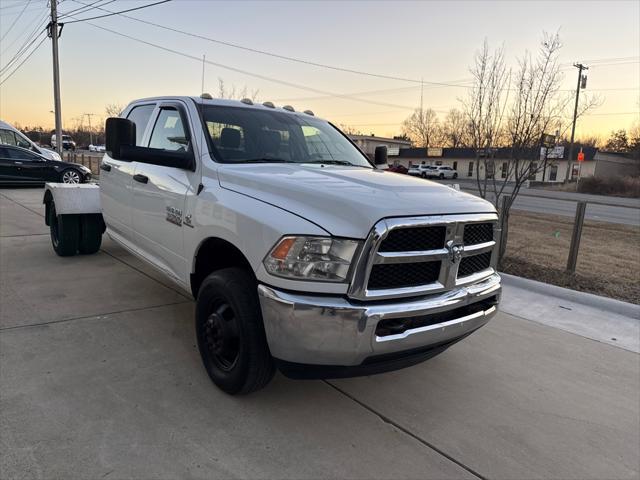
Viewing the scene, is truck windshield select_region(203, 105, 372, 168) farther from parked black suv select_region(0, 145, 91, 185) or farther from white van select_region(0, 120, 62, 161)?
white van select_region(0, 120, 62, 161)

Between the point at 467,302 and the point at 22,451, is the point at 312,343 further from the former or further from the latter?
the point at 22,451

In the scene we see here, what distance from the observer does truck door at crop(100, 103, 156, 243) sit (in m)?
4.68

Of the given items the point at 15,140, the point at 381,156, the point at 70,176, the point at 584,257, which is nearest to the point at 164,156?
the point at 381,156

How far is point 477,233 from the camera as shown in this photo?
3.11 metres

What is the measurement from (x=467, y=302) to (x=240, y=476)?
5.38ft

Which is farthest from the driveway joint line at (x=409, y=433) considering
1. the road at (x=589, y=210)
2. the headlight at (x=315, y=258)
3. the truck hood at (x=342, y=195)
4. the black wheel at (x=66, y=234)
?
the road at (x=589, y=210)

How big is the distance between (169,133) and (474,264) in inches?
109

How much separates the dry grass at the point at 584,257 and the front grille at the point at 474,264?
365 centimetres

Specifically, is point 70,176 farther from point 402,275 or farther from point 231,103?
point 402,275

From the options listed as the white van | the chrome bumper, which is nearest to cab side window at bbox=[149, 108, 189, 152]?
the chrome bumper

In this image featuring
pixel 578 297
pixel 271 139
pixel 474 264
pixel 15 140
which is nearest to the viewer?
pixel 474 264

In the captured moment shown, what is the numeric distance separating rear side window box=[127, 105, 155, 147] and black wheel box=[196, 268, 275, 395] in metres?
2.21

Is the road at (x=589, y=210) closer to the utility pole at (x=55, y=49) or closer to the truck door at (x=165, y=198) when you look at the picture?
the truck door at (x=165, y=198)

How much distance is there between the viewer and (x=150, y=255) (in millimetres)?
4371
